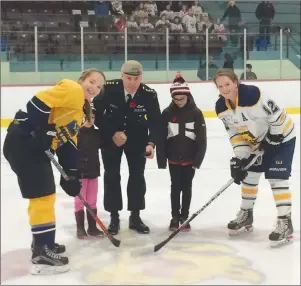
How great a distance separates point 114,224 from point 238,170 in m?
0.45

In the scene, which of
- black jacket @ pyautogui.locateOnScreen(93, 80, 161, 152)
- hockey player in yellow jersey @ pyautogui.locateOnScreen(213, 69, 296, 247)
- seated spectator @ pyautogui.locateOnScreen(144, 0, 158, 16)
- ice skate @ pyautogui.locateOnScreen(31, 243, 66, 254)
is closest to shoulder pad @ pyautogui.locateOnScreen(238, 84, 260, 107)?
hockey player in yellow jersey @ pyautogui.locateOnScreen(213, 69, 296, 247)

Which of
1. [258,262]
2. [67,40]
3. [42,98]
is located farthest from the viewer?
[67,40]

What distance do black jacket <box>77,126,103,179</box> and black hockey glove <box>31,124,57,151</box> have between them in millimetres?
285

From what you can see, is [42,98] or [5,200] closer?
[42,98]

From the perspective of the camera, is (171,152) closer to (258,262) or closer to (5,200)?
(258,262)

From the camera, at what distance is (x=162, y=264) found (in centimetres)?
145

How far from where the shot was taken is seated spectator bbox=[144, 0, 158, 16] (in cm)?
207

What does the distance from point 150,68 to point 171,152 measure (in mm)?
663

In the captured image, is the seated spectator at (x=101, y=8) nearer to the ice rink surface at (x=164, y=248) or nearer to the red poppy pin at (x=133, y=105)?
the red poppy pin at (x=133, y=105)

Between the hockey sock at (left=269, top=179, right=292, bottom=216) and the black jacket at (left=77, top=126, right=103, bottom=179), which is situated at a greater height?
the black jacket at (left=77, top=126, right=103, bottom=179)

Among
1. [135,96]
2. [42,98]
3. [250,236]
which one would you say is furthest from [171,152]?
[42,98]

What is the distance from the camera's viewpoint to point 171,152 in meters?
1.79

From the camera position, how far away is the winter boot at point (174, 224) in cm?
177

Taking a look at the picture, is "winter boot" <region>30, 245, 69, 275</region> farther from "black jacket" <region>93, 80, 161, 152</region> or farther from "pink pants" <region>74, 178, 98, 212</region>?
"black jacket" <region>93, 80, 161, 152</region>
